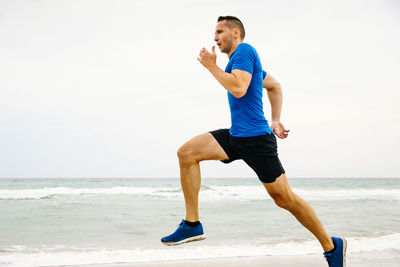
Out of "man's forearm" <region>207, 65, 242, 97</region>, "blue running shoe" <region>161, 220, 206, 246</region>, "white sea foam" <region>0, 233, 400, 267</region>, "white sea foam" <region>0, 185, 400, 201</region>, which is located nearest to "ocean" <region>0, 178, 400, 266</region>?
"white sea foam" <region>0, 233, 400, 267</region>

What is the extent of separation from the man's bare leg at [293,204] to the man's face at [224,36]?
1028 mm

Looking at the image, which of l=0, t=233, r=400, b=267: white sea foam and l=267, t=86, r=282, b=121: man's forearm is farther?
l=0, t=233, r=400, b=267: white sea foam

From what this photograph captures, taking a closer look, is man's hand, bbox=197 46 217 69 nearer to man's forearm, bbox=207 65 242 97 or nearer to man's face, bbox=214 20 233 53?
man's forearm, bbox=207 65 242 97

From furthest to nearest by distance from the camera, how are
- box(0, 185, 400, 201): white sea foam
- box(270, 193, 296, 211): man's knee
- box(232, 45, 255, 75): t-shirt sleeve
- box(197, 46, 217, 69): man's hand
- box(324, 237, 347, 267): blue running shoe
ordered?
box(0, 185, 400, 201): white sea foam → box(324, 237, 347, 267): blue running shoe → box(270, 193, 296, 211): man's knee → box(232, 45, 255, 75): t-shirt sleeve → box(197, 46, 217, 69): man's hand

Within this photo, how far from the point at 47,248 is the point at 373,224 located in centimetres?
661

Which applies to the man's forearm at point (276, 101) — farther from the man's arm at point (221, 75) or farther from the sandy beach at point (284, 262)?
the sandy beach at point (284, 262)

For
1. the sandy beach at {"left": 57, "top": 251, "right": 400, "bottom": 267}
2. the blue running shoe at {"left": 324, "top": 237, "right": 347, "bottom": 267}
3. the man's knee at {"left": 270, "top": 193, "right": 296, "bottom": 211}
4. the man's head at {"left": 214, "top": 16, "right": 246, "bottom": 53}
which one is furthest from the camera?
the sandy beach at {"left": 57, "top": 251, "right": 400, "bottom": 267}

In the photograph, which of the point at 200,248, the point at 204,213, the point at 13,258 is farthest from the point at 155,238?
the point at 204,213

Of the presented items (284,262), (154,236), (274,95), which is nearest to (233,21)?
(274,95)

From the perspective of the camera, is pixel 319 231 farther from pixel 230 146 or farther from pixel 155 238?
pixel 155 238

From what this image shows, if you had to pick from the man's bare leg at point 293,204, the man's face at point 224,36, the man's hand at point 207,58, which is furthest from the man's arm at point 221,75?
the man's bare leg at point 293,204

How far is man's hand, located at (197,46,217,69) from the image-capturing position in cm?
239

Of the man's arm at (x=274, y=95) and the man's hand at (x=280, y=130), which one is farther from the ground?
the man's arm at (x=274, y=95)

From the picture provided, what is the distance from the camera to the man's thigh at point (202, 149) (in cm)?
270
